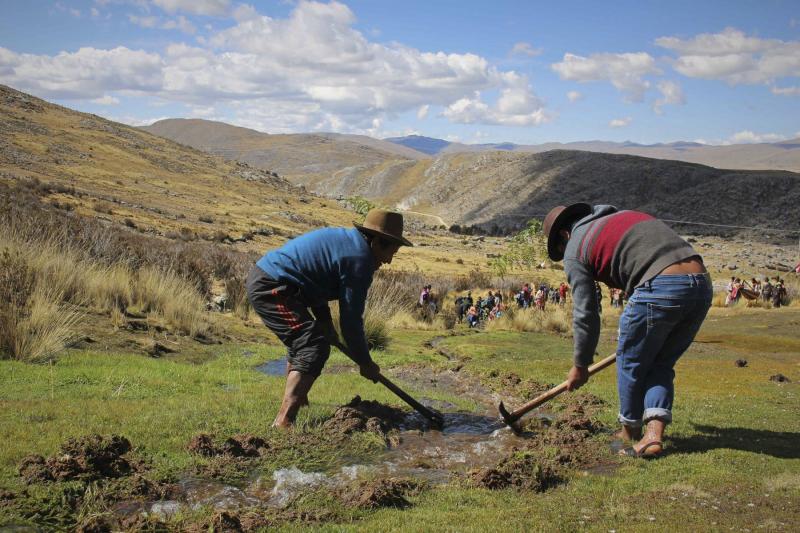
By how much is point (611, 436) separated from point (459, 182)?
10504 centimetres

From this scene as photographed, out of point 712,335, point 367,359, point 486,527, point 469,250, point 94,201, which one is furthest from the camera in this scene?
point 469,250

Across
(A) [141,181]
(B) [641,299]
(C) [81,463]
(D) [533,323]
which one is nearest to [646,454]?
(B) [641,299]

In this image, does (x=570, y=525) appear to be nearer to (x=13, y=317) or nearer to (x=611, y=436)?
(x=611, y=436)

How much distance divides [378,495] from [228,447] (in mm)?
1532

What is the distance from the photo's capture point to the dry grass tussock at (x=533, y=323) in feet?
63.1

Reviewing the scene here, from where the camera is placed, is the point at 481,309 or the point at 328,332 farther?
the point at 481,309

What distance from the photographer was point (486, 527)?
15.1ft

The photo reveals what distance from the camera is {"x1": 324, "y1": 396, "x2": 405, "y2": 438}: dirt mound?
6.72 meters

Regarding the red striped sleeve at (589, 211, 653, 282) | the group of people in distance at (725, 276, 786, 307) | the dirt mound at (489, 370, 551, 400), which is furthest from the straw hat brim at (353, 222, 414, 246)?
the group of people in distance at (725, 276, 786, 307)

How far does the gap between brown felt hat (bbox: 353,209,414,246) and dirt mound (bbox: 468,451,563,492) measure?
227 cm

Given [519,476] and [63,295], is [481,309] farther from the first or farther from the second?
[519,476]

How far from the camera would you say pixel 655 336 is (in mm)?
6004

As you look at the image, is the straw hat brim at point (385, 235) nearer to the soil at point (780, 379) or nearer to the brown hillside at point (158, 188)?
the soil at point (780, 379)

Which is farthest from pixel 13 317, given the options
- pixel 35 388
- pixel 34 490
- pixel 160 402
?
pixel 34 490
